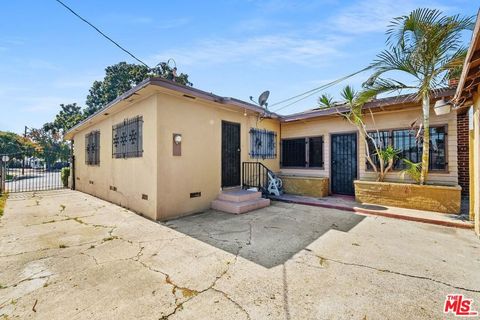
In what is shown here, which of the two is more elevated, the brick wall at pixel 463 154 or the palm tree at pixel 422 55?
the palm tree at pixel 422 55

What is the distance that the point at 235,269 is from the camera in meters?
2.64

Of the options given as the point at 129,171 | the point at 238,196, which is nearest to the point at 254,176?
the point at 238,196

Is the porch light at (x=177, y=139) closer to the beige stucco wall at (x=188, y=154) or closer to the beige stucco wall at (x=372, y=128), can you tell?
the beige stucco wall at (x=188, y=154)

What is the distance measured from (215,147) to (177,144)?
3.99 feet

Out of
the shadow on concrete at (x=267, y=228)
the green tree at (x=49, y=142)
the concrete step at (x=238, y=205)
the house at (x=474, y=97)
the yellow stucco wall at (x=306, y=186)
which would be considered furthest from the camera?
the green tree at (x=49, y=142)

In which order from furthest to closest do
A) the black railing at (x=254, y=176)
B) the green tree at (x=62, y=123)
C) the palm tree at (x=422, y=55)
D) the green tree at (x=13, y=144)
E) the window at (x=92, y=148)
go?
1. the green tree at (x=13, y=144)
2. the green tree at (x=62, y=123)
3. the window at (x=92, y=148)
4. the black railing at (x=254, y=176)
5. the palm tree at (x=422, y=55)

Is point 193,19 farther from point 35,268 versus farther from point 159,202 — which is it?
point 35,268

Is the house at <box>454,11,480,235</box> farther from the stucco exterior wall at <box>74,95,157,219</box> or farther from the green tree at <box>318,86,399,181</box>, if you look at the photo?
the stucco exterior wall at <box>74,95,157,219</box>

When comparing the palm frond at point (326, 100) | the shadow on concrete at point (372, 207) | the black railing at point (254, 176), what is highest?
the palm frond at point (326, 100)

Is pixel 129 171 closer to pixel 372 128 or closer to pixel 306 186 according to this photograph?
pixel 306 186

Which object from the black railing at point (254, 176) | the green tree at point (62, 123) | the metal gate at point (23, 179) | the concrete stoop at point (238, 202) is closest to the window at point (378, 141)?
the black railing at point (254, 176)

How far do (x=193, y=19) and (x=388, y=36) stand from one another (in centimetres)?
508

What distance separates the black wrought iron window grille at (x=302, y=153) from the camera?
8.00 metres

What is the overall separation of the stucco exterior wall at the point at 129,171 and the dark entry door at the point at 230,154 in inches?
83.8
